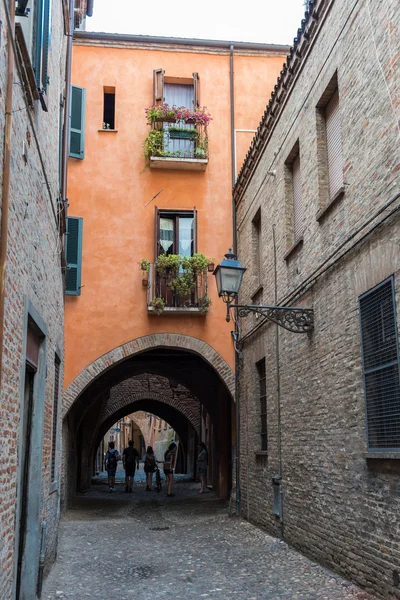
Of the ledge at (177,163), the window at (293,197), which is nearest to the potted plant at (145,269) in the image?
the ledge at (177,163)

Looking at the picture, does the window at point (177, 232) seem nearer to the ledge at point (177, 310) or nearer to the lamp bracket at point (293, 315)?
the ledge at point (177, 310)

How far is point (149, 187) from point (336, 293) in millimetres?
7603

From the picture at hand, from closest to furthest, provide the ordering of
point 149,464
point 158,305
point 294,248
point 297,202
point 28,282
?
1. point 28,282
2. point 294,248
3. point 297,202
4. point 158,305
5. point 149,464

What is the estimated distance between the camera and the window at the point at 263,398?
1158 centimetres

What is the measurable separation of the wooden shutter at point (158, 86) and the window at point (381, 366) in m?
9.32

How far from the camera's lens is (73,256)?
13.6 metres

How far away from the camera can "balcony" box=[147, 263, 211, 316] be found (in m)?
13.7

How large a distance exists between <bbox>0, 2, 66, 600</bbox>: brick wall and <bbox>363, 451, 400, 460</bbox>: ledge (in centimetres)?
323

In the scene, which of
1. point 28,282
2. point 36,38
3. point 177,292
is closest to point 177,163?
point 177,292

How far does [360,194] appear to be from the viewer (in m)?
6.93

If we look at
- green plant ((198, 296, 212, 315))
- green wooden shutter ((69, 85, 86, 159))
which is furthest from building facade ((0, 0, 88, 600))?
green wooden shutter ((69, 85, 86, 159))

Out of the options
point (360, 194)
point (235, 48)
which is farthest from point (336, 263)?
point (235, 48)

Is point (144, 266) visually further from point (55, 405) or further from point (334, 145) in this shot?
point (334, 145)

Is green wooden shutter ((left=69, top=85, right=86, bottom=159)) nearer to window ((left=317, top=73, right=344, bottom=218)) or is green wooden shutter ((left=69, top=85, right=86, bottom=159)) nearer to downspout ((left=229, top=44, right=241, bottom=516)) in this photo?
downspout ((left=229, top=44, right=241, bottom=516))
